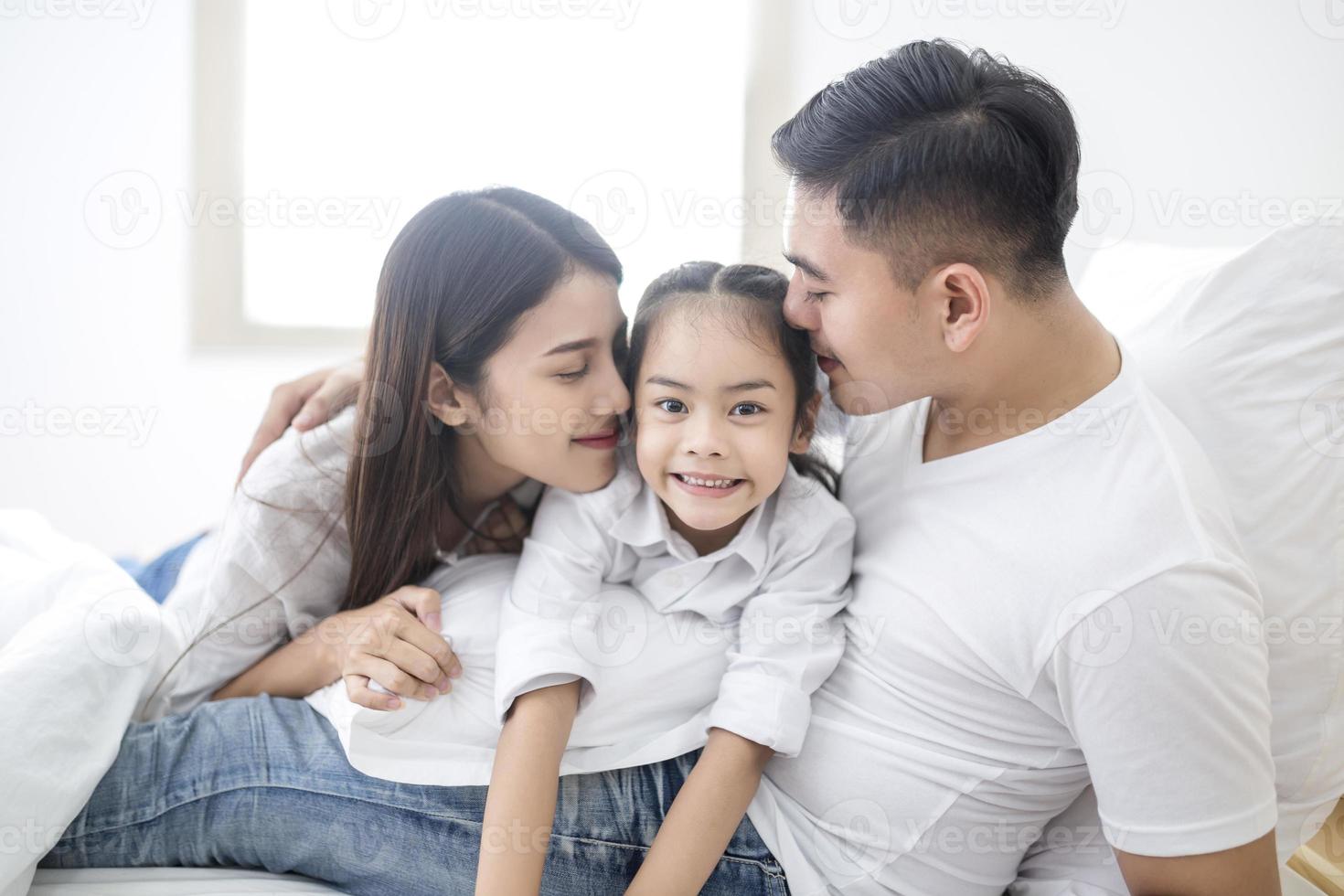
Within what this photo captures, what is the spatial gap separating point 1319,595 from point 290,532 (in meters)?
1.25

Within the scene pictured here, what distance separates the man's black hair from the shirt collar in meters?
0.36

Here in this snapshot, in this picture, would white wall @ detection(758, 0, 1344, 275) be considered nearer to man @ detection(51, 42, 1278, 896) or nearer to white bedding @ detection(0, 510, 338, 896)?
man @ detection(51, 42, 1278, 896)

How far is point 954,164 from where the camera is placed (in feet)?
3.34

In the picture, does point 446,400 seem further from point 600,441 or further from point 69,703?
point 69,703

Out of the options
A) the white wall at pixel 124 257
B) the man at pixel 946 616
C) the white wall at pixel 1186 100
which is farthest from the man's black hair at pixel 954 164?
the white wall at pixel 124 257

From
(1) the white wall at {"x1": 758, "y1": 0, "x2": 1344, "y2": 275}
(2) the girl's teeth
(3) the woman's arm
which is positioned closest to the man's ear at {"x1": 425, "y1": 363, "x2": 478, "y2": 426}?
(3) the woman's arm

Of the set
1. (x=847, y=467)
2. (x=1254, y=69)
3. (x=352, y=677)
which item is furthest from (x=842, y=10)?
(x=352, y=677)

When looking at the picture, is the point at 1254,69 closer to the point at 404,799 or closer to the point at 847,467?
the point at 847,467

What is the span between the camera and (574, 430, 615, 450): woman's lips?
124cm

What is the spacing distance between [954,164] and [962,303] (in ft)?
0.49

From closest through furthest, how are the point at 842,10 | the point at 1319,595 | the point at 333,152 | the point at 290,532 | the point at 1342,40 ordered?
the point at 1319,595, the point at 290,532, the point at 1342,40, the point at 842,10, the point at 333,152

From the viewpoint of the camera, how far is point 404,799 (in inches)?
42.9

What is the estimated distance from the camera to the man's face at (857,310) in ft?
3.51

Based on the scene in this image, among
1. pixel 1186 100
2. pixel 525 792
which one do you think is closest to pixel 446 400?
pixel 525 792
